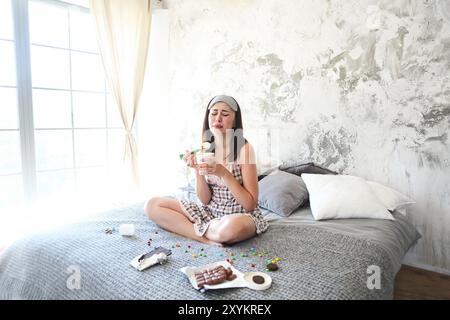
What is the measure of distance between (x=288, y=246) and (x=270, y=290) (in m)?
0.43

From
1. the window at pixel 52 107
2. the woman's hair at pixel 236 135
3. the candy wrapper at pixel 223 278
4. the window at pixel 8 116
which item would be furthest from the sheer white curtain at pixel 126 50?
the candy wrapper at pixel 223 278

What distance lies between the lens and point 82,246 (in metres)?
1.49

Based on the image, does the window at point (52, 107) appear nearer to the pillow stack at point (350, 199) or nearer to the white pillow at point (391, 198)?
the pillow stack at point (350, 199)

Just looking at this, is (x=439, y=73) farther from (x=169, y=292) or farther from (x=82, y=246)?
(x=82, y=246)

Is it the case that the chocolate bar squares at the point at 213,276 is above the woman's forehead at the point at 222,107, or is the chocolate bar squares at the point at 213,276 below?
below

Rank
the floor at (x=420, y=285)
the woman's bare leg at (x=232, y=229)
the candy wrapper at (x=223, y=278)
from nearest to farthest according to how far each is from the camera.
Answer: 1. the candy wrapper at (x=223, y=278)
2. the woman's bare leg at (x=232, y=229)
3. the floor at (x=420, y=285)

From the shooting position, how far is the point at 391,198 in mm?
2145

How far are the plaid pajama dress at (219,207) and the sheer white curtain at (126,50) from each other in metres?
1.55

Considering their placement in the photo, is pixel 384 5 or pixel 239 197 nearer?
pixel 239 197

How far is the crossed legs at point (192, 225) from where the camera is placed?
5.00 feet

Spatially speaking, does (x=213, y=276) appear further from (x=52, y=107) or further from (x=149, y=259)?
(x=52, y=107)

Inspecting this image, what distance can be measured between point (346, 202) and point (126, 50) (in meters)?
2.41
